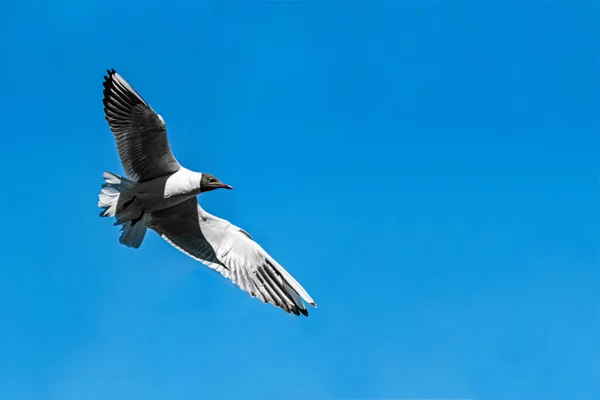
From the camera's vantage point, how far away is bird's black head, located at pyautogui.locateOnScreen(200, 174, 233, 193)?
898 cm

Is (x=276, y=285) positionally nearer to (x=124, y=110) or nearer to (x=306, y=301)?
(x=306, y=301)

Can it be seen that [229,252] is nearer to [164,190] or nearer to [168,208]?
[168,208]

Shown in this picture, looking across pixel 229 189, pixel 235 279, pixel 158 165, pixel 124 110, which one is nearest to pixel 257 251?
pixel 235 279

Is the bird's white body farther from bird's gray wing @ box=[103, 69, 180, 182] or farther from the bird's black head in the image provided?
bird's gray wing @ box=[103, 69, 180, 182]

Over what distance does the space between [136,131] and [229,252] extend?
6.62 ft

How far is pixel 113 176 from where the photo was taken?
8.91m

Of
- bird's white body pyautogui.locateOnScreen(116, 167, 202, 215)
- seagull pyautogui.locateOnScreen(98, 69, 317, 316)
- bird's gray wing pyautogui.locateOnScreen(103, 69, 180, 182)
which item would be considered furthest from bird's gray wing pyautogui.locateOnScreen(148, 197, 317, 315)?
bird's gray wing pyautogui.locateOnScreen(103, 69, 180, 182)

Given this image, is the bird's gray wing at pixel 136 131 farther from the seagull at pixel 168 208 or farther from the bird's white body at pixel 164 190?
the bird's white body at pixel 164 190

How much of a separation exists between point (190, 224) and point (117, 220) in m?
1.08

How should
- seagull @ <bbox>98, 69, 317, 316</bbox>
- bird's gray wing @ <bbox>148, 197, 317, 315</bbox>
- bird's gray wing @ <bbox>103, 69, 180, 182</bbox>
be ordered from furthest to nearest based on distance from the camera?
bird's gray wing @ <bbox>148, 197, 317, 315</bbox> → seagull @ <bbox>98, 69, 317, 316</bbox> → bird's gray wing @ <bbox>103, 69, 180, 182</bbox>

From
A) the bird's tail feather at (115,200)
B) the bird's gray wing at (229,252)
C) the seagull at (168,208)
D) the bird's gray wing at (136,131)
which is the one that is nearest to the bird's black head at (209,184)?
the seagull at (168,208)

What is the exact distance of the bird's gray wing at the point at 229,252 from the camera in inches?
372

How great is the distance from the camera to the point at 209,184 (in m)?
8.99

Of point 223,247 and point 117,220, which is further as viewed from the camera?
point 223,247
